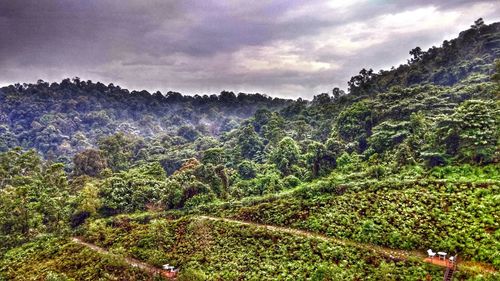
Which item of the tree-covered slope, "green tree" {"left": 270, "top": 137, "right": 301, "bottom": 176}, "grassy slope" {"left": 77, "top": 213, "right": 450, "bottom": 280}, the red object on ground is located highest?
the tree-covered slope

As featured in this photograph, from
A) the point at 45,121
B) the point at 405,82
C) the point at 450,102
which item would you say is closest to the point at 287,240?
the point at 450,102

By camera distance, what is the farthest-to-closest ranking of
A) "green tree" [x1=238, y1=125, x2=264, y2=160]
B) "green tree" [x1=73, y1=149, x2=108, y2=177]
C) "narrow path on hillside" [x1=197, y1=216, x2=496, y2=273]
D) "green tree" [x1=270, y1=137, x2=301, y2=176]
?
"green tree" [x1=238, y1=125, x2=264, y2=160] < "green tree" [x1=73, y1=149, x2=108, y2=177] < "green tree" [x1=270, y1=137, x2=301, y2=176] < "narrow path on hillside" [x1=197, y1=216, x2=496, y2=273]

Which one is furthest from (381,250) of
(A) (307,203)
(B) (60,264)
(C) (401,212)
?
(B) (60,264)

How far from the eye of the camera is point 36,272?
26781mm

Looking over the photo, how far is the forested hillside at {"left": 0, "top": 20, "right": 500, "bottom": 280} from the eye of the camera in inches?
842

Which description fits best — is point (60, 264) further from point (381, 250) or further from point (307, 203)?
point (381, 250)

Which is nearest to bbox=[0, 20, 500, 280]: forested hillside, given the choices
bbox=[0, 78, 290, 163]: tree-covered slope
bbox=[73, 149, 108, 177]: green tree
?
bbox=[73, 149, 108, 177]: green tree

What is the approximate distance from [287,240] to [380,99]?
83.6ft

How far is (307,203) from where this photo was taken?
27516mm

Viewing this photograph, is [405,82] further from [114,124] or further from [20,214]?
[114,124]

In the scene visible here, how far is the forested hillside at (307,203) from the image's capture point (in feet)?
70.2

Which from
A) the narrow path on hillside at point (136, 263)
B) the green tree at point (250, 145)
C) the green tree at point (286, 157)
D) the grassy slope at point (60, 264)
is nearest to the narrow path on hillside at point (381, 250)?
the narrow path on hillside at point (136, 263)

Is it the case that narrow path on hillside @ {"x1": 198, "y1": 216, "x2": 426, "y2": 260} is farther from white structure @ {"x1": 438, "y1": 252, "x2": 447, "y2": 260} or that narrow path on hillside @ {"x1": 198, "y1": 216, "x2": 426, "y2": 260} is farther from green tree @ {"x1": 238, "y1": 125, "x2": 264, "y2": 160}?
green tree @ {"x1": 238, "y1": 125, "x2": 264, "y2": 160}

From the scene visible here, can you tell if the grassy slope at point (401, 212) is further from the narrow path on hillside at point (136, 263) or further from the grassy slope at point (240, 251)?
the narrow path on hillside at point (136, 263)
